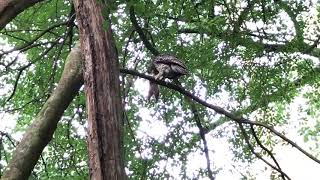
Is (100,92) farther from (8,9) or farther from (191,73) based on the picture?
(191,73)

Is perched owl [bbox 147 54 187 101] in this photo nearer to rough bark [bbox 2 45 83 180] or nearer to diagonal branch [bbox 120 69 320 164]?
diagonal branch [bbox 120 69 320 164]

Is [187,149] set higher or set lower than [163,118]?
lower

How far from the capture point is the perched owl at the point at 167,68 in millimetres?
3850

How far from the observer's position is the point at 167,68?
3.88 metres

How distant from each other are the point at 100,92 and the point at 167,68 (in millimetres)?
1114

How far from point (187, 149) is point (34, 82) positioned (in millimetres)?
2411

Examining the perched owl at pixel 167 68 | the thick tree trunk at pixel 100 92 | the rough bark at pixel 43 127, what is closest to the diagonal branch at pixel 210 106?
the perched owl at pixel 167 68

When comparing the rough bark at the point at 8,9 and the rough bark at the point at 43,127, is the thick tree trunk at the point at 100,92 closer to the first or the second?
the rough bark at the point at 8,9

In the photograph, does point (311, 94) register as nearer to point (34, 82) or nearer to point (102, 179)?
point (34, 82)

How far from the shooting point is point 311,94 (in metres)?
8.15

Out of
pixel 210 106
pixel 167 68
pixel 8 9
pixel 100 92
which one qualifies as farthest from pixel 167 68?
pixel 8 9

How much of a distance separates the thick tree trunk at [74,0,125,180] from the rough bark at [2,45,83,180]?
1.53m

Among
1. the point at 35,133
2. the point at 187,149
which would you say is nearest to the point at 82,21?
the point at 35,133

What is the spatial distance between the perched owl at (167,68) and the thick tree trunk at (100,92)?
709mm
